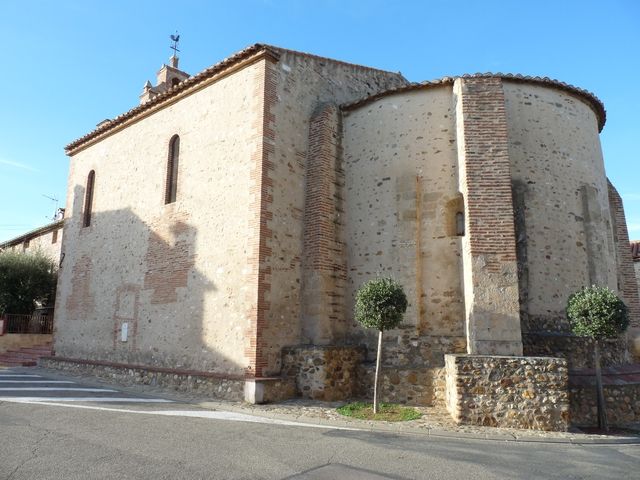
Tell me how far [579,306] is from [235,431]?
700 cm

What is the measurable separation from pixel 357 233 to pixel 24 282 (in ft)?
55.8

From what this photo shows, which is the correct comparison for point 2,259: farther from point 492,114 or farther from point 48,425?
point 492,114

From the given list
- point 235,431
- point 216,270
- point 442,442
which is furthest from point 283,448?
point 216,270

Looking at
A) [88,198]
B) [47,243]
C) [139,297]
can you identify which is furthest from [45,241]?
[139,297]

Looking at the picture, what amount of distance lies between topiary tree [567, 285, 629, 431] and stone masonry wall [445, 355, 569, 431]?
1091 mm

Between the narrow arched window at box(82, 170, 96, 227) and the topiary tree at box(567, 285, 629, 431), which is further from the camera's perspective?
the narrow arched window at box(82, 170, 96, 227)

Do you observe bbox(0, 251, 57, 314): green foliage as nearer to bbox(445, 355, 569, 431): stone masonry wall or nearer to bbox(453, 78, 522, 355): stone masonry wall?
bbox(453, 78, 522, 355): stone masonry wall

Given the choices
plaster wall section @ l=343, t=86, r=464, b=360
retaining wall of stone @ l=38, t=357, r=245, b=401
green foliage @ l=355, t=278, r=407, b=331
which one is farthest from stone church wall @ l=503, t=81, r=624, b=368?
retaining wall of stone @ l=38, t=357, r=245, b=401

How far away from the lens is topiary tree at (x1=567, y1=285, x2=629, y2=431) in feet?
29.0

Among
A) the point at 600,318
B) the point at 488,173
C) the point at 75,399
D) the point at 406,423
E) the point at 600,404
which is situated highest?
the point at 488,173

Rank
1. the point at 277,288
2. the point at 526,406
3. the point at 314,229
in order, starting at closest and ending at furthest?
1. the point at 526,406
2. the point at 277,288
3. the point at 314,229

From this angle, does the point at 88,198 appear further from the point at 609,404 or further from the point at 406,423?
the point at 609,404

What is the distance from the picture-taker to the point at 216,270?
38.3ft

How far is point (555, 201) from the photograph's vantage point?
11.4 metres
